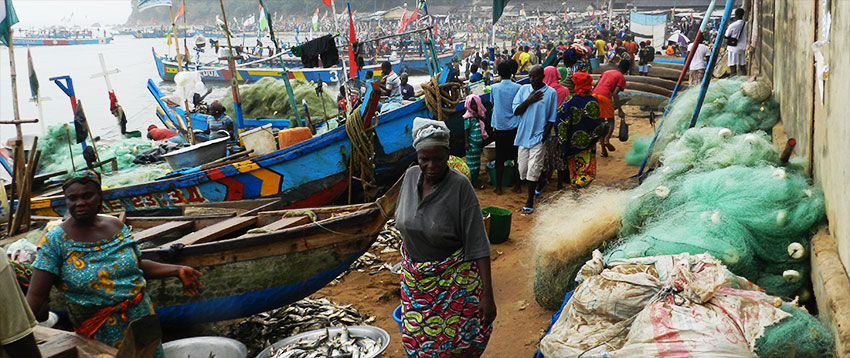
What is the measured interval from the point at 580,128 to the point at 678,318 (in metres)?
5.02

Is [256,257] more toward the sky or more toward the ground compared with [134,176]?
more toward the sky

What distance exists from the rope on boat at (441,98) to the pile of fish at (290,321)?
365 centimetres

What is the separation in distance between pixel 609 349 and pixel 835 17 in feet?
6.78

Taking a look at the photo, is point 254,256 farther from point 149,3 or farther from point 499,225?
point 149,3

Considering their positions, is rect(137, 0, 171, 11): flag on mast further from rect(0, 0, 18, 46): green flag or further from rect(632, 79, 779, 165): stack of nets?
rect(632, 79, 779, 165): stack of nets

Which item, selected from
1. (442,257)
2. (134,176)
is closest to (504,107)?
(442,257)

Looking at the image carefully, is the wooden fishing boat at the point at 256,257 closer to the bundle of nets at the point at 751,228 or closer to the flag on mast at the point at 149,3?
the bundle of nets at the point at 751,228

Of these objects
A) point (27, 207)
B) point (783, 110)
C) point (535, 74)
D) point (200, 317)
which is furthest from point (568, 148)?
point (27, 207)

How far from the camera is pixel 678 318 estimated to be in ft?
9.66

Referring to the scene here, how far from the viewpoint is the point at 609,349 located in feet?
10.2

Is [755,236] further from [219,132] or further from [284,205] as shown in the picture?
[219,132]

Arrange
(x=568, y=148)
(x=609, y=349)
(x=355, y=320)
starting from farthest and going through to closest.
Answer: (x=568, y=148)
(x=355, y=320)
(x=609, y=349)

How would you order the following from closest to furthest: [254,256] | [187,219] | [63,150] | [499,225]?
[254,256] < [187,219] < [499,225] < [63,150]

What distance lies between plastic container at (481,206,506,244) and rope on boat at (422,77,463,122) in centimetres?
216
